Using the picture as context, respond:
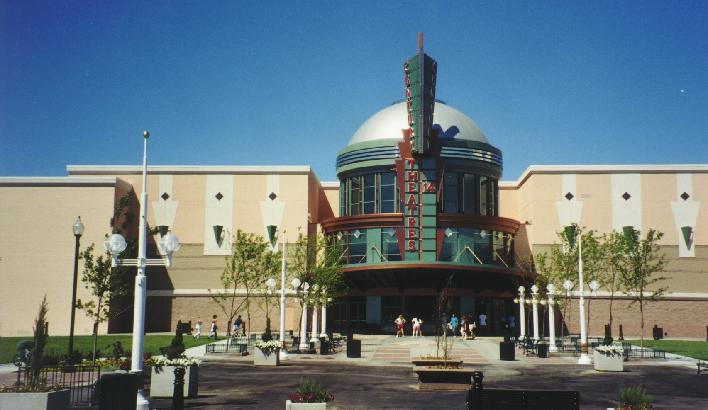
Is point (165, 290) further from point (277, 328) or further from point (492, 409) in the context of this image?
point (492, 409)

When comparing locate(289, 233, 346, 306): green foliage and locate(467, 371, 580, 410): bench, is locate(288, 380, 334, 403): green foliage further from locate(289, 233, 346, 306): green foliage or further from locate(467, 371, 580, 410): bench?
locate(289, 233, 346, 306): green foliage

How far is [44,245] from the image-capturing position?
195 feet

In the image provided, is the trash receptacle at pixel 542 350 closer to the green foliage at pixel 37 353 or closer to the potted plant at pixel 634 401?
the potted plant at pixel 634 401

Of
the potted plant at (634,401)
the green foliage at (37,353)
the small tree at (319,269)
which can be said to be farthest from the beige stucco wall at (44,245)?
the potted plant at (634,401)

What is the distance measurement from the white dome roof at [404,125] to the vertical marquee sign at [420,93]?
4860 mm

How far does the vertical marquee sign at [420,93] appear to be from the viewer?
59.9 metres

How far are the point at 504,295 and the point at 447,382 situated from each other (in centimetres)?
4234

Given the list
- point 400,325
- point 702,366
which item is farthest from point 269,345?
point 400,325

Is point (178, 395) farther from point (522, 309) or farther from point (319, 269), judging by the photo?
point (522, 309)

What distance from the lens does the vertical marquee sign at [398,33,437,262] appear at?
2371 inches

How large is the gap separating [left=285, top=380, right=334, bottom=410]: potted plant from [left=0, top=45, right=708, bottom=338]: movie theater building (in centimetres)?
4159

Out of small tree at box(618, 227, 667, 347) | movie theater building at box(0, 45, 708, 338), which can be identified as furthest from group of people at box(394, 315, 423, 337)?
small tree at box(618, 227, 667, 347)

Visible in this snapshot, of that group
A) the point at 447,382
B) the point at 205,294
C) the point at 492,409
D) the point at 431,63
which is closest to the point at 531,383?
the point at 447,382

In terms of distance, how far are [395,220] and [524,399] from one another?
47.2 metres
